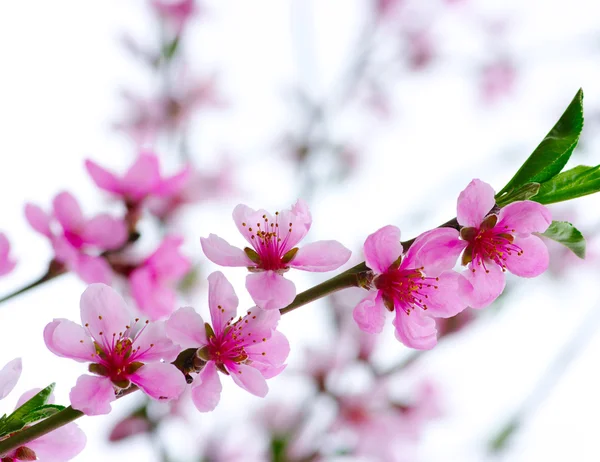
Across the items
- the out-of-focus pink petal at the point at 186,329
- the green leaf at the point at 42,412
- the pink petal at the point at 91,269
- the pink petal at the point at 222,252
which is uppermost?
the pink petal at the point at 91,269

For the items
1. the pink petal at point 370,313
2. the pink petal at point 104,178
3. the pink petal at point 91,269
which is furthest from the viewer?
the pink petal at point 104,178

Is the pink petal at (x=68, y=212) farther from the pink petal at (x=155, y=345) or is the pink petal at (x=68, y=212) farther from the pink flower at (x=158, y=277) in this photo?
the pink petal at (x=155, y=345)

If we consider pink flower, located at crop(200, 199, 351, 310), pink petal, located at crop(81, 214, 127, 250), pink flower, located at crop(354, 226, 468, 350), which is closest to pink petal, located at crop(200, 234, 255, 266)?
pink flower, located at crop(200, 199, 351, 310)

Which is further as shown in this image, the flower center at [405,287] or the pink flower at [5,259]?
the pink flower at [5,259]

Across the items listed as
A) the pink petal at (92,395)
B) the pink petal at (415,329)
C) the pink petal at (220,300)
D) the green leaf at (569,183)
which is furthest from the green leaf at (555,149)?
the pink petal at (92,395)

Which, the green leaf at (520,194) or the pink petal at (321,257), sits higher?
the pink petal at (321,257)

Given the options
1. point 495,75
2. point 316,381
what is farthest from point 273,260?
point 495,75
